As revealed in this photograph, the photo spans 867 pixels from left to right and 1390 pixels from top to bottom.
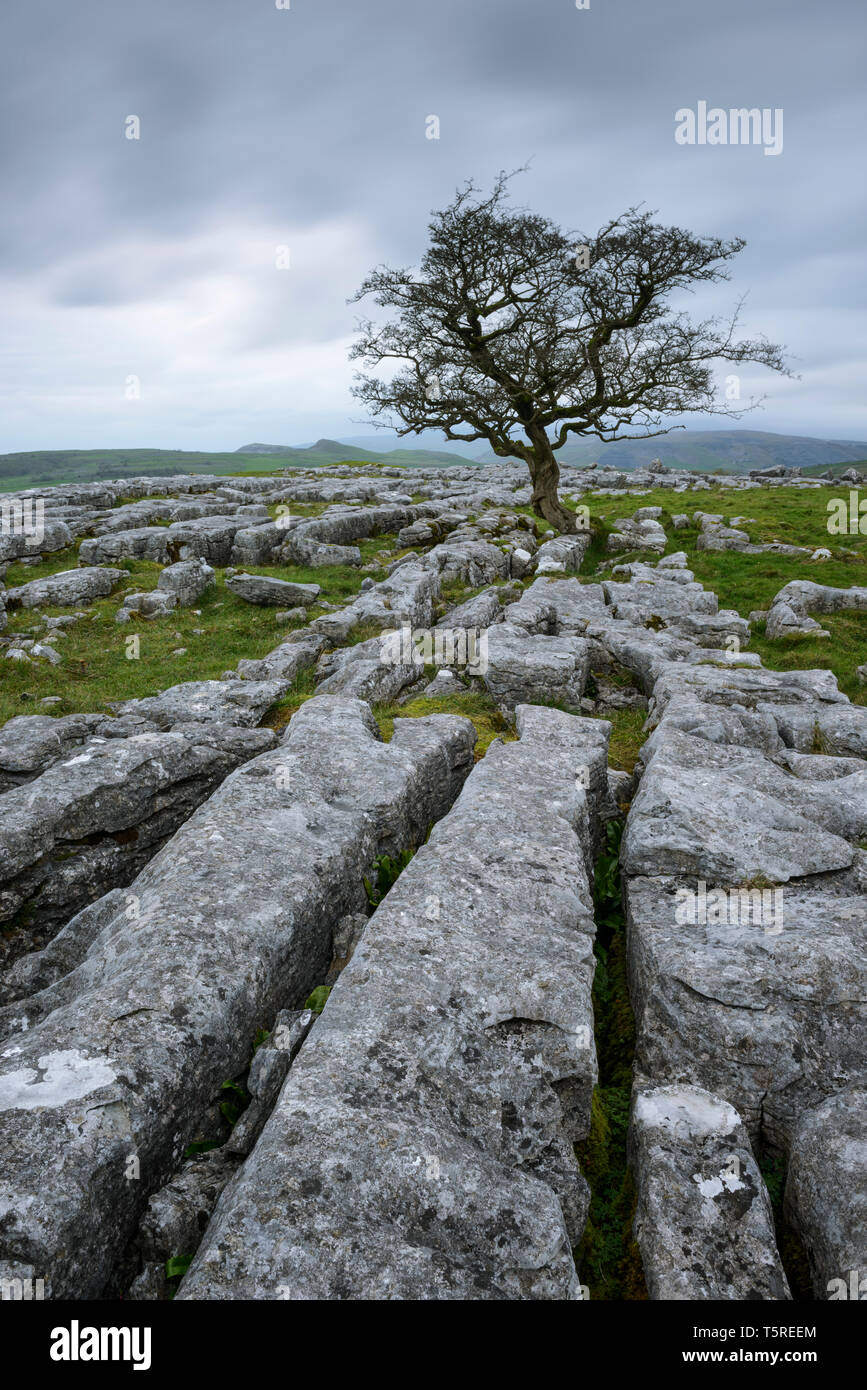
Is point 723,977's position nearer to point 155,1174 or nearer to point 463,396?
point 155,1174

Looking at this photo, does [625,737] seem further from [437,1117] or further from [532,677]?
[437,1117]

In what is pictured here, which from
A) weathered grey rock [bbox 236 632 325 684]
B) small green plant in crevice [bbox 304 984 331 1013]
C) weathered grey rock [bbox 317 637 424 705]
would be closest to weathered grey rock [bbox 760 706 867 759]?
weathered grey rock [bbox 317 637 424 705]

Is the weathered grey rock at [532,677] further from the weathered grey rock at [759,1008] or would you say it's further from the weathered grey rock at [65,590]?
the weathered grey rock at [65,590]

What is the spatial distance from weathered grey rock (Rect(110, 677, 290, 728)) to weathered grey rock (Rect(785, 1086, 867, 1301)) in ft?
39.8

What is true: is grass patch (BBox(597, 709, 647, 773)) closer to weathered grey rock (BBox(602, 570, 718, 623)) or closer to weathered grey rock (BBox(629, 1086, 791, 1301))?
weathered grey rock (BBox(602, 570, 718, 623))

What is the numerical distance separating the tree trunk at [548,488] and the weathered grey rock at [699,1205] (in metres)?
33.4

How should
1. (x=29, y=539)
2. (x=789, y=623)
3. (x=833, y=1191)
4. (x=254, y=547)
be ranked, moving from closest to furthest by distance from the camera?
(x=833, y=1191) → (x=789, y=623) → (x=29, y=539) → (x=254, y=547)

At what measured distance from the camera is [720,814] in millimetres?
9516

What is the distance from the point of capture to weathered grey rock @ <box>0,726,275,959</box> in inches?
397

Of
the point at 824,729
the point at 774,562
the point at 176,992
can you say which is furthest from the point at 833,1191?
the point at 774,562

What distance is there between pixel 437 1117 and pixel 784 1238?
3009 millimetres

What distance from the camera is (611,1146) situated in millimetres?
6586
